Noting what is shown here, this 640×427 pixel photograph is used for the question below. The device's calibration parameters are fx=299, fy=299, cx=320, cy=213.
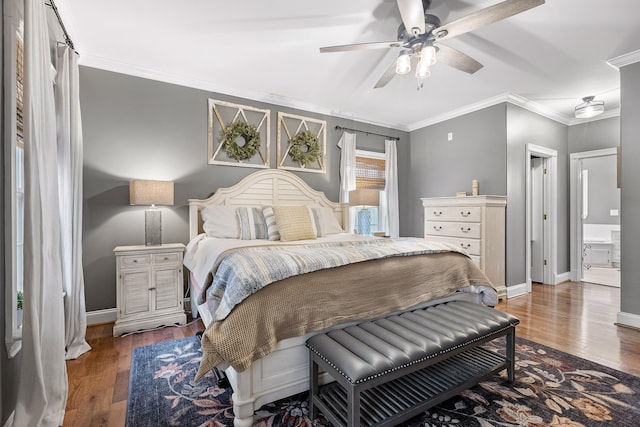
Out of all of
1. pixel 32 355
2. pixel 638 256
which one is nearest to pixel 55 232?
pixel 32 355

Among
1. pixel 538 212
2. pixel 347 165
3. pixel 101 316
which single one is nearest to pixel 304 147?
pixel 347 165

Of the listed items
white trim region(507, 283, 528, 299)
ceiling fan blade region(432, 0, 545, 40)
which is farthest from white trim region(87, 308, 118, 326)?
white trim region(507, 283, 528, 299)

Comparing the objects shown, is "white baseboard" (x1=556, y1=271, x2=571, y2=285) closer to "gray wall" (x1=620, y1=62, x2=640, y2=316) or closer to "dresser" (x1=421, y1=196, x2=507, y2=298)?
"dresser" (x1=421, y1=196, x2=507, y2=298)

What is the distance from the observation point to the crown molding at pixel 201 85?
3.06m

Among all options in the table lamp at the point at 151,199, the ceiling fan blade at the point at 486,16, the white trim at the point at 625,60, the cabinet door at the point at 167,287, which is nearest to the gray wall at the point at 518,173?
the white trim at the point at 625,60

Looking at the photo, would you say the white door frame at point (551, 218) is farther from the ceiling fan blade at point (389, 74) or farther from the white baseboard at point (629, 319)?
the ceiling fan blade at point (389, 74)

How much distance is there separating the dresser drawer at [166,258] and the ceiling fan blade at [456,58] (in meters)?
2.98

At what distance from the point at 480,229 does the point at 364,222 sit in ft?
5.98

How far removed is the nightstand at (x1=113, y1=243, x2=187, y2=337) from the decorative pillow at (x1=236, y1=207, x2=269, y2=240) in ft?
2.12

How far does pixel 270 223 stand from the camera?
10.8 feet

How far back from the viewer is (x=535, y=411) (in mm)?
1683

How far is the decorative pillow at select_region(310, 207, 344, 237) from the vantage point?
356 centimetres

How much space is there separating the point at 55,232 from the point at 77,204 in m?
0.92

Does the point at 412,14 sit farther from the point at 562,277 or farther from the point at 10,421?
the point at 562,277
